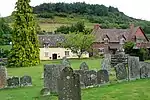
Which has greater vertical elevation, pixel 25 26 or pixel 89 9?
pixel 89 9

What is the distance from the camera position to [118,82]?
26062mm

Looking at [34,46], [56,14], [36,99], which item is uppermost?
[56,14]

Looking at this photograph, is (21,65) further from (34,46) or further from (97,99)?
(97,99)

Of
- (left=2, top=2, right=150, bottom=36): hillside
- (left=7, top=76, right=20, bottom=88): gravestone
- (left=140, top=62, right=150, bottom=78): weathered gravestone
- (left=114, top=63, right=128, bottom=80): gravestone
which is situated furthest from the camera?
(left=2, top=2, right=150, bottom=36): hillside

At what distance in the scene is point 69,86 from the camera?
11406mm

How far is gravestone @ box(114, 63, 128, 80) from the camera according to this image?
87.6ft

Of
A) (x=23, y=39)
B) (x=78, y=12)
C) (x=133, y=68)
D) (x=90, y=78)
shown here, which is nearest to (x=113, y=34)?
(x=23, y=39)

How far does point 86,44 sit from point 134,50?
19.9m

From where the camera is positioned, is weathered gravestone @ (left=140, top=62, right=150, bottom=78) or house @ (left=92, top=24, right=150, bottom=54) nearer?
Answer: weathered gravestone @ (left=140, top=62, right=150, bottom=78)

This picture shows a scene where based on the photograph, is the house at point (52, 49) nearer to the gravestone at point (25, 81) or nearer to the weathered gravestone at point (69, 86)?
the gravestone at point (25, 81)

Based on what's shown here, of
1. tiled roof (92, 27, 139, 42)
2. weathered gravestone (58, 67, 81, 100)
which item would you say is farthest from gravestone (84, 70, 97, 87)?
tiled roof (92, 27, 139, 42)

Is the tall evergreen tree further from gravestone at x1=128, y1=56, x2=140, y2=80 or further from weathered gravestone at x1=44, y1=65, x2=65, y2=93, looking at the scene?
weathered gravestone at x1=44, y1=65, x2=65, y2=93

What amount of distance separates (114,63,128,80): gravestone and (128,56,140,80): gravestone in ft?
1.84

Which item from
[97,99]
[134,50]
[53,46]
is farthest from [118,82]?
[53,46]
